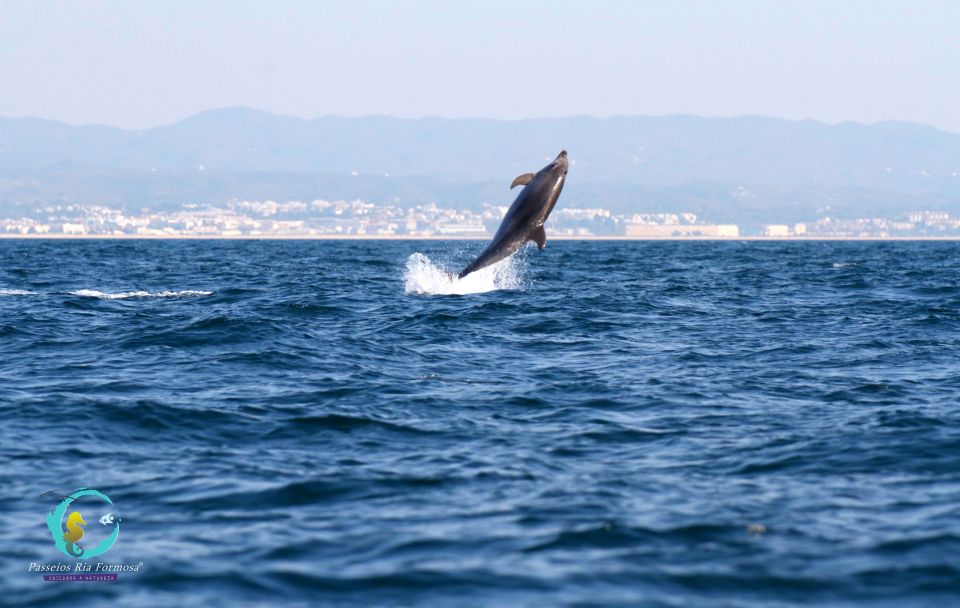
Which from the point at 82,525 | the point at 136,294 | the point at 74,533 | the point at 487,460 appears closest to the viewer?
the point at 74,533

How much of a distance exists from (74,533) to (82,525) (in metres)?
0.24

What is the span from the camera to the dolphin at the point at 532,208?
27.4 metres

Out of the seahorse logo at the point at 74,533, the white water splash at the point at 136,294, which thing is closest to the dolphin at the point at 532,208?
the white water splash at the point at 136,294

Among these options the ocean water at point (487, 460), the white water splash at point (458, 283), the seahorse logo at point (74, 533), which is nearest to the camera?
the ocean water at point (487, 460)

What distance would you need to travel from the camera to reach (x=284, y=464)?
13766 mm

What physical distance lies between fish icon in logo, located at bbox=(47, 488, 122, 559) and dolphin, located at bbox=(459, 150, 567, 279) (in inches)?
624

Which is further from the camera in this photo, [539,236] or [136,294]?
[136,294]

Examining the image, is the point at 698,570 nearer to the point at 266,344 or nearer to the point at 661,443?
the point at 661,443

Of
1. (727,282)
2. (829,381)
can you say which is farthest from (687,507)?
(727,282)

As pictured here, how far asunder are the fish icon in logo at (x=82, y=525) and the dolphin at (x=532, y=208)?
15.9 meters

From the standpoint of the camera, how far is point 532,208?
27766 mm

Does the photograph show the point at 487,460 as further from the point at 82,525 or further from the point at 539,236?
the point at 539,236

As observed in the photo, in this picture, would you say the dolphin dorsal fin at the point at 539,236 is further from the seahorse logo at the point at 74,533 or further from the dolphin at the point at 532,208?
→ the seahorse logo at the point at 74,533

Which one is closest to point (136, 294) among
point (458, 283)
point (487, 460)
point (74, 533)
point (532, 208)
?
point (458, 283)
